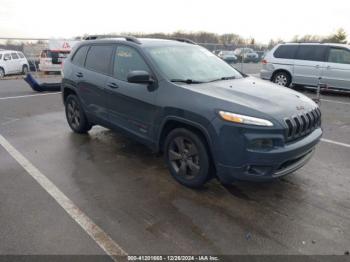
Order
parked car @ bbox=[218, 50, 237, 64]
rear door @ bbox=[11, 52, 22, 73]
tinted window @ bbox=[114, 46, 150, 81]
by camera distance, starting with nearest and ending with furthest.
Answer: tinted window @ bbox=[114, 46, 150, 81] < rear door @ bbox=[11, 52, 22, 73] < parked car @ bbox=[218, 50, 237, 64]

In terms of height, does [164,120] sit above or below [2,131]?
above

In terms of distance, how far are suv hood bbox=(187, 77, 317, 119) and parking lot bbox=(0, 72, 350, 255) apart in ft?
3.50

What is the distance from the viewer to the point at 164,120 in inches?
157

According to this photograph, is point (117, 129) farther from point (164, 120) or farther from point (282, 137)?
point (282, 137)

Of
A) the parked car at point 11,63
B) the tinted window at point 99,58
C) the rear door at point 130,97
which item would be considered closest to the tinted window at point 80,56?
the tinted window at point 99,58

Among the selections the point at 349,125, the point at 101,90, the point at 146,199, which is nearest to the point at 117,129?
the point at 101,90

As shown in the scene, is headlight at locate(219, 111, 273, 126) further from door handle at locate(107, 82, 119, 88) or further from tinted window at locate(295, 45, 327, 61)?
tinted window at locate(295, 45, 327, 61)

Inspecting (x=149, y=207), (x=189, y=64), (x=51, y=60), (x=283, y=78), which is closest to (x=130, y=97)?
(x=189, y=64)

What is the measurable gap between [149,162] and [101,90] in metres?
1.38

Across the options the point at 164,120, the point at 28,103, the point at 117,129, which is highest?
the point at 164,120

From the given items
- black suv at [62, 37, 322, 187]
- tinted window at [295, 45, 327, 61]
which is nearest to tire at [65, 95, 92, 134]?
black suv at [62, 37, 322, 187]

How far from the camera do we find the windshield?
421cm

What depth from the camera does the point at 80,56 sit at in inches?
229

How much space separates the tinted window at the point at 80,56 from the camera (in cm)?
573
